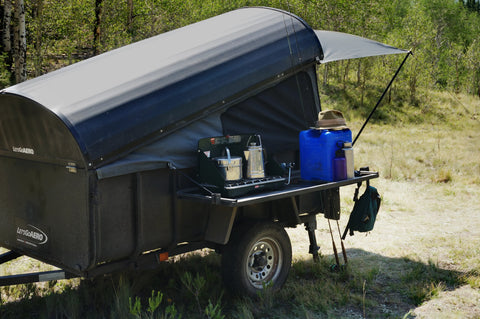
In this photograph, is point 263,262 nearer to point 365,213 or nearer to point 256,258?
point 256,258

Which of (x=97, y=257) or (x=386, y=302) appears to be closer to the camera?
(x=97, y=257)

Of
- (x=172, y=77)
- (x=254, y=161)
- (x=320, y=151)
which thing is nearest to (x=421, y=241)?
(x=320, y=151)

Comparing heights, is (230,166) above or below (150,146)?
below

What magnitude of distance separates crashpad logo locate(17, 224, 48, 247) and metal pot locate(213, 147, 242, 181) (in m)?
1.66

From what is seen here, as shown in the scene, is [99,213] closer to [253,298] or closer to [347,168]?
Answer: [253,298]

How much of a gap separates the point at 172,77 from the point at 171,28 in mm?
20191

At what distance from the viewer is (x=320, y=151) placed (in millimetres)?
5488

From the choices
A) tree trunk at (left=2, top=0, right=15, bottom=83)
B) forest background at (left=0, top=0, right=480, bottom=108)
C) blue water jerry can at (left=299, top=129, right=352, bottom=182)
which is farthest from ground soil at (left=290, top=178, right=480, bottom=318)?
tree trunk at (left=2, top=0, right=15, bottom=83)

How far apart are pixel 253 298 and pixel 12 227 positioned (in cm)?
241

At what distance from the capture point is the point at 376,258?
22.3ft

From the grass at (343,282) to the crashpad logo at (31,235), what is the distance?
65cm

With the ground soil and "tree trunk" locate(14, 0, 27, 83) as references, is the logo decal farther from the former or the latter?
"tree trunk" locate(14, 0, 27, 83)

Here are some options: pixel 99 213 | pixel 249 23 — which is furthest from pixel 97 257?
pixel 249 23

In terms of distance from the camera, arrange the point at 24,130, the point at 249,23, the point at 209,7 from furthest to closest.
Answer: the point at 209,7
the point at 249,23
the point at 24,130
